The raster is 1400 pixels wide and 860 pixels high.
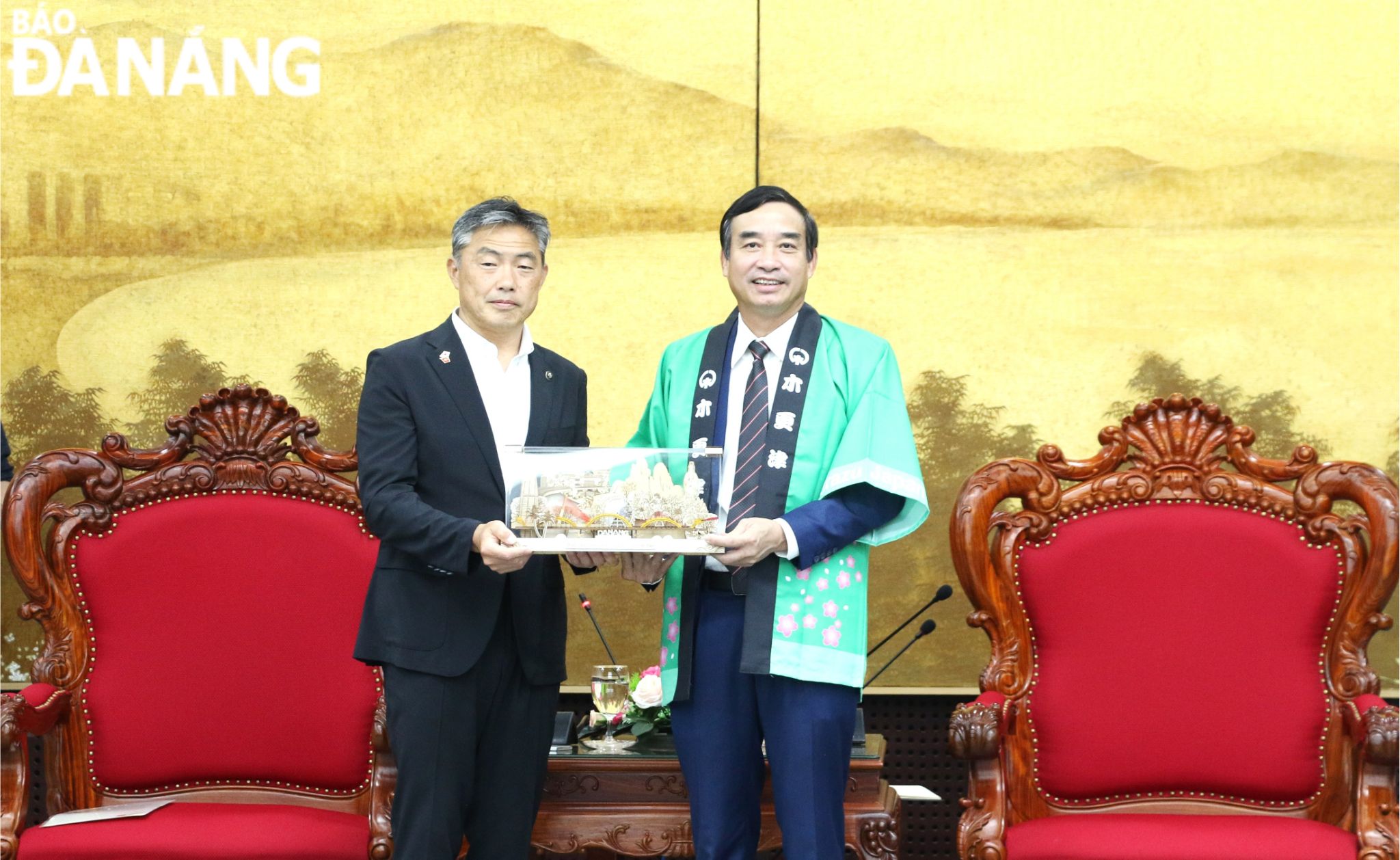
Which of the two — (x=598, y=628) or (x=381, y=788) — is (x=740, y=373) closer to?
(x=598, y=628)

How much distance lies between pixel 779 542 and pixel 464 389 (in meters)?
0.62

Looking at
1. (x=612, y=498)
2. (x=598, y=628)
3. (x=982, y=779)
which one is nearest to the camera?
(x=612, y=498)

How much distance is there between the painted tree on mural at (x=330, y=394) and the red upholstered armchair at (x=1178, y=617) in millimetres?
1630

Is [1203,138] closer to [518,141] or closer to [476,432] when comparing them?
[518,141]

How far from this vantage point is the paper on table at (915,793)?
332 centimetres

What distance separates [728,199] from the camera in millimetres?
3404

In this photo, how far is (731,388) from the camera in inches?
95.3

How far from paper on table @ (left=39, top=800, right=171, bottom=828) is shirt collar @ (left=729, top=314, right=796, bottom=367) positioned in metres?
Result: 1.42

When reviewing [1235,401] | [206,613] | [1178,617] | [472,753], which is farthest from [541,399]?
[1235,401]

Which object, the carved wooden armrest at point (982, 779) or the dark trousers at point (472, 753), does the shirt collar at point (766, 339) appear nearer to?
Answer: the dark trousers at point (472, 753)

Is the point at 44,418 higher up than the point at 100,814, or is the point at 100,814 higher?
the point at 44,418

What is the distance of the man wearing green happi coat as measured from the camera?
223cm

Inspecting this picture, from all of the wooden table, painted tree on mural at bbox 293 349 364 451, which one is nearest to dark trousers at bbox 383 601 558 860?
the wooden table

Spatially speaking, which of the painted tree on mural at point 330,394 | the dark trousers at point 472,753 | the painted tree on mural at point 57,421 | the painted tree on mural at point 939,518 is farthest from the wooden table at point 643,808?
the painted tree on mural at point 57,421
